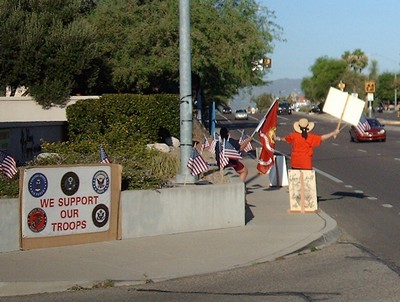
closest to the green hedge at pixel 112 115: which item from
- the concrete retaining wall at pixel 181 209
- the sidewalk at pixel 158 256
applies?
the sidewalk at pixel 158 256

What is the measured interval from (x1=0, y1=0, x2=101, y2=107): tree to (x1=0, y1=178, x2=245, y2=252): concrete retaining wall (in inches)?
527

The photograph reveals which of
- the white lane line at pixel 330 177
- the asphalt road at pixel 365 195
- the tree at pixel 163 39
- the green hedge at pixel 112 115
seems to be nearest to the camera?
the asphalt road at pixel 365 195

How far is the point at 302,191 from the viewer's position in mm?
14938

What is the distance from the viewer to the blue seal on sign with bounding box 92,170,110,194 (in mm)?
11961

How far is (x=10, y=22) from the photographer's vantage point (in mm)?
25188

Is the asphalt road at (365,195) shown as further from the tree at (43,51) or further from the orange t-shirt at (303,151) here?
the tree at (43,51)

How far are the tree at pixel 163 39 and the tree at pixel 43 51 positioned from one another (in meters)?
2.31

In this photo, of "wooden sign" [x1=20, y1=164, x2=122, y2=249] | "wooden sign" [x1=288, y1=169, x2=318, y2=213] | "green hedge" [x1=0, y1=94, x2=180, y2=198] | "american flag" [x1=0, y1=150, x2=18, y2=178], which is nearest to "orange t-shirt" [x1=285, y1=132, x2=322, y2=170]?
"wooden sign" [x1=288, y1=169, x2=318, y2=213]

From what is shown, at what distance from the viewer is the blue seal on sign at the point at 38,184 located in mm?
11422

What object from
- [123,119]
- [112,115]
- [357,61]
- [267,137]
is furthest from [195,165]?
Result: [357,61]

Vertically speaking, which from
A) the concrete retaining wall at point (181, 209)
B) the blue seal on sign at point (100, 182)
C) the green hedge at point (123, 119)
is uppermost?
the green hedge at point (123, 119)

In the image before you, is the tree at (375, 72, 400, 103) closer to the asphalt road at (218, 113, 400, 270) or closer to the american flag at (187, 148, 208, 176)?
the asphalt road at (218, 113, 400, 270)

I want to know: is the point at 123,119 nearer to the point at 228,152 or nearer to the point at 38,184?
the point at 228,152

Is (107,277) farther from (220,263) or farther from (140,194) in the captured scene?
(140,194)
